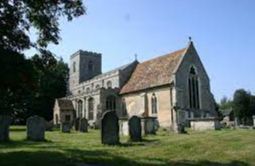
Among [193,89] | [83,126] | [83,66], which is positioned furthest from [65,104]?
[83,126]

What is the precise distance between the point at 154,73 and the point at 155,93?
11.5 ft

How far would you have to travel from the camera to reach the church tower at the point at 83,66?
6875 centimetres

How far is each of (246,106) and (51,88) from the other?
33676mm

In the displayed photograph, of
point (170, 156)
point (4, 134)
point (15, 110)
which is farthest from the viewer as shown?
point (15, 110)

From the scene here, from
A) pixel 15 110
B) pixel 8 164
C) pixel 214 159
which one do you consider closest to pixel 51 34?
pixel 8 164

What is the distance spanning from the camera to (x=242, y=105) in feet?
212

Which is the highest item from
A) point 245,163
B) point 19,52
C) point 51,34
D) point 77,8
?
point 77,8

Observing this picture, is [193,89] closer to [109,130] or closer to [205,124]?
[205,124]

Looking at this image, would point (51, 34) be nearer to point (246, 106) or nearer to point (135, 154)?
point (135, 154)

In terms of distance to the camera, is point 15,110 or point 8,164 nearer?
point 8,164

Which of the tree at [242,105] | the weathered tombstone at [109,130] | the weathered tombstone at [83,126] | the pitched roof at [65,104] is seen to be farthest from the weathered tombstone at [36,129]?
the tree at [242,105]

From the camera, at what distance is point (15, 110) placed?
63.7 metres

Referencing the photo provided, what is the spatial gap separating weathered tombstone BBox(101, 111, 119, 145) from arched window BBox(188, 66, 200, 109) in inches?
961

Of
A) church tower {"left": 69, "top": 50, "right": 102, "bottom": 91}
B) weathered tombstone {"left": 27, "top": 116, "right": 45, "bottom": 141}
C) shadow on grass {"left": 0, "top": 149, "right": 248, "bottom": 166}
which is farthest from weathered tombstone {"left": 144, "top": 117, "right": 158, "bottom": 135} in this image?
church tower {"left": 69, "top": 50, "right": 102, "bottom": 91}
